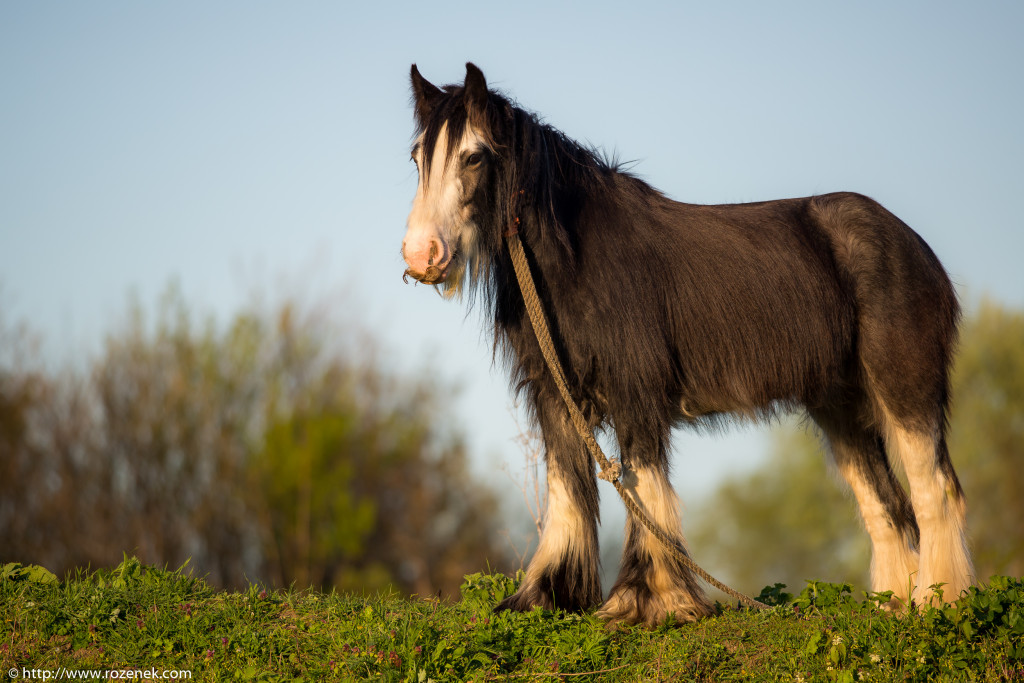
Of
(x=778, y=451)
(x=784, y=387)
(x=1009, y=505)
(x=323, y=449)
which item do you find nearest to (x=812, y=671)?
(x=784, y=387)

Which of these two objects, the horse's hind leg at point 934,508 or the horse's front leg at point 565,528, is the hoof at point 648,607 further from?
the horse's hind leg at point 934,508

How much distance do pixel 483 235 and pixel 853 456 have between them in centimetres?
280

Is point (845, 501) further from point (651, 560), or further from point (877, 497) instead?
point (651, 560)

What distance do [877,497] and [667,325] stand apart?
1.85 m

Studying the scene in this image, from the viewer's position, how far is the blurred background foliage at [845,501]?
63.2 ft

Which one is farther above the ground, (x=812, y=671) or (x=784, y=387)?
(x=784, y=387)

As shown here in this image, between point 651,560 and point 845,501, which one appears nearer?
point 651,560

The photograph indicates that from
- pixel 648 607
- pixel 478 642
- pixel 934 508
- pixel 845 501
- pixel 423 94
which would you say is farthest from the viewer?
pixel 845 501

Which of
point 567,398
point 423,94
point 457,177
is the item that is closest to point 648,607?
point 567,398

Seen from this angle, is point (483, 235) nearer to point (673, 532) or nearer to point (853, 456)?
point (673, 532)

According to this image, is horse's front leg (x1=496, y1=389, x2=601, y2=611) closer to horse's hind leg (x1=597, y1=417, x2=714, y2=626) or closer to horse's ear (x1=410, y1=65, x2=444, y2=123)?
horse's hind leg (x1=597, y1=417, x2=714, y2=626)

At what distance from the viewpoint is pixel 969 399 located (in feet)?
67.0

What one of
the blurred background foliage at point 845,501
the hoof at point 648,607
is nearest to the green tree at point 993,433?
the blurred background foliage at point 845,501

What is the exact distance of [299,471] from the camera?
2289 cm
